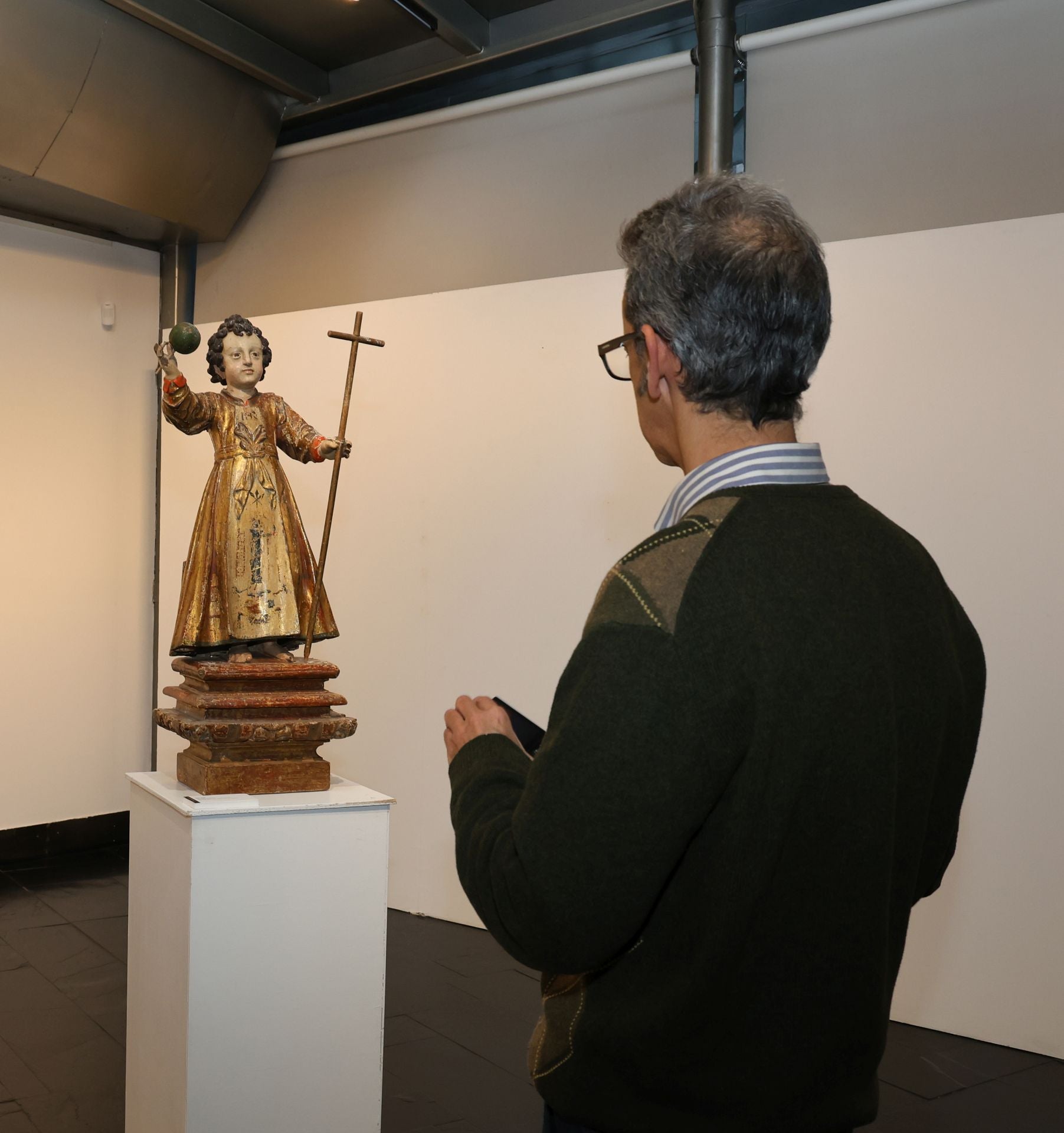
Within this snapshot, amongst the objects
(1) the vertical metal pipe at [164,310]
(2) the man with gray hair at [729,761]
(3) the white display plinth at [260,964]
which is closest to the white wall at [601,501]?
(1) the vertical metal pipe at [164,310]

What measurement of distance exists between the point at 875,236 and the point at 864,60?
2.00 ft

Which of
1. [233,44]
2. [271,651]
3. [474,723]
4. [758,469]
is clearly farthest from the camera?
[233,44]

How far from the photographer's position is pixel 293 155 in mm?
4973

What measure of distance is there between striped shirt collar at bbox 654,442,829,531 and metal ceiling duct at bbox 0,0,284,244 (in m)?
3.65

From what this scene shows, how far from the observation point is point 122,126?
426cm

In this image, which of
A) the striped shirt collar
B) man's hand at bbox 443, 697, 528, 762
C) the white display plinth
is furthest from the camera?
the white display plinth

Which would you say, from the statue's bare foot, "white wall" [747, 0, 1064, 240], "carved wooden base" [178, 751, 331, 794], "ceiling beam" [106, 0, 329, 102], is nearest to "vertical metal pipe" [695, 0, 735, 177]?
"white wall" [747, 0, 1064, 240]

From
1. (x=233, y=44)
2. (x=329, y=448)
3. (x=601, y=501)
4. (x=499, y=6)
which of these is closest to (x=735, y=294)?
(x=329, y=448)

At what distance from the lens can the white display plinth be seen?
6.85 ft

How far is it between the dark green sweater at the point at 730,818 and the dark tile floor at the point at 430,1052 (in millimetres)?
1454

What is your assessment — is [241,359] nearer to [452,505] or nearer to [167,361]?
[167,361]

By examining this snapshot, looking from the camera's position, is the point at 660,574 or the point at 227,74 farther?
the point at 227,74

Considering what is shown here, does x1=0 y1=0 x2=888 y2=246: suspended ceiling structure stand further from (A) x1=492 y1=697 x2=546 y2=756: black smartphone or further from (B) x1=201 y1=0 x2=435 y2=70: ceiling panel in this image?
(A) x1=492 y1=697 x2=546 y2=756: black smartphone

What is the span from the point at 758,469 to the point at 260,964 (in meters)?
1.55
